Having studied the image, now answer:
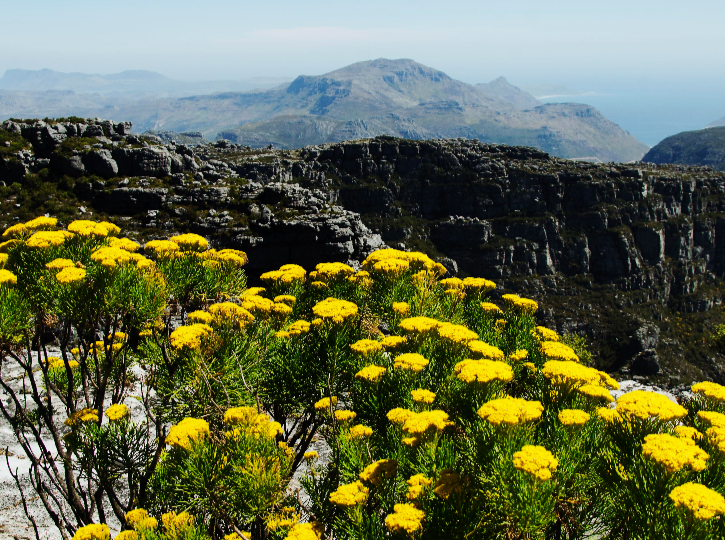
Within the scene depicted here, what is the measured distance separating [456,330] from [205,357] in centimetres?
343

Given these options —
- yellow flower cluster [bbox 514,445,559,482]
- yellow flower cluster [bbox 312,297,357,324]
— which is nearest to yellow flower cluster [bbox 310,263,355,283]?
yellow flower cluster [bbox 312,297,357,324]

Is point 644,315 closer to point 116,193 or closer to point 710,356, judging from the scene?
point 710,356

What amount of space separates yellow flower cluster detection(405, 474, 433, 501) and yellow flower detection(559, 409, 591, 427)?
149cm

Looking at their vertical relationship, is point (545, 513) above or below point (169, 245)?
below

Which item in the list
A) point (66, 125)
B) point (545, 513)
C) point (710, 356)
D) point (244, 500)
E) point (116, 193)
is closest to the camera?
point (545, 513)

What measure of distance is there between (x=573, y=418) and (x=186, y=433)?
3999mm

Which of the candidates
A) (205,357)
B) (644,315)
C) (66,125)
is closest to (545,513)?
(205,357)

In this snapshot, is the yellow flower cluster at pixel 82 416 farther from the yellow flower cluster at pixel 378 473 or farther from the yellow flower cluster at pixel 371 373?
the yellow flower cluster at pixel 378 473

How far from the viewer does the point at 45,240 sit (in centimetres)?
605

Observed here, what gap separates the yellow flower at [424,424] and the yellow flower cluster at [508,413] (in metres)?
0.53

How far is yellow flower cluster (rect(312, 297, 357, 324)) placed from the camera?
6.07 metres

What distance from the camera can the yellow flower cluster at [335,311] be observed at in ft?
19.9

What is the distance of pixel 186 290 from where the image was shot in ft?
22.8

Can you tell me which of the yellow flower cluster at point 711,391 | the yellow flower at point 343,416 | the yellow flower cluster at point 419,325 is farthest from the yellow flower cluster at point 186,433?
the yellow flower cluster at point 711,391
